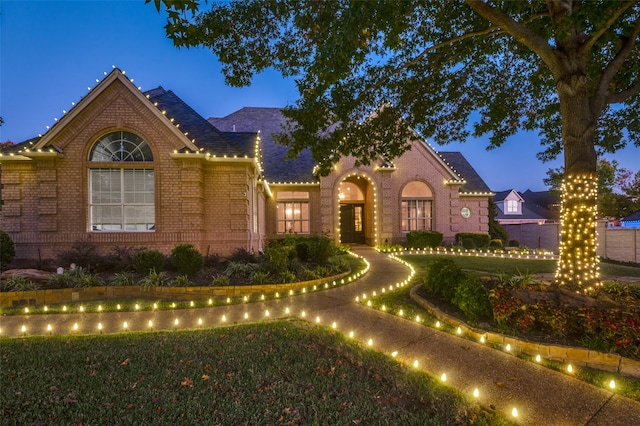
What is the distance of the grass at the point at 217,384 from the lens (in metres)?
3.01

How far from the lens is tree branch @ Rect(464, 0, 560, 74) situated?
235 inches

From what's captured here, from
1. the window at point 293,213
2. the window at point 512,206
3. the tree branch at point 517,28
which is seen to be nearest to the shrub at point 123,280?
the tree branch at point 517,28

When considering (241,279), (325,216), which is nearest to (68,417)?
(241,279)

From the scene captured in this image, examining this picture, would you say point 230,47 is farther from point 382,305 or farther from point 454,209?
point 454,209

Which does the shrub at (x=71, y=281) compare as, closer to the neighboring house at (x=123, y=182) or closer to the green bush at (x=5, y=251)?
the green bush at (x=5, y=251)

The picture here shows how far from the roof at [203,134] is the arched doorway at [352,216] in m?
10.5

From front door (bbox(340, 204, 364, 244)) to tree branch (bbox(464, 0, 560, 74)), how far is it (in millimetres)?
17073

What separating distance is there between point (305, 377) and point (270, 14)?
661 centimetres

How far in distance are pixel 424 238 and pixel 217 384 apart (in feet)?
57.7

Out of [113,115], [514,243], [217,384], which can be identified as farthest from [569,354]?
[514,243]

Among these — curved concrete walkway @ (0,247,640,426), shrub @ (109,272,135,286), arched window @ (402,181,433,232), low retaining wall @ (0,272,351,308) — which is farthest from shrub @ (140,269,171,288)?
arched window @ (402,181,433,232)

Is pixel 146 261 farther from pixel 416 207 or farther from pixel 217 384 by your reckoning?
pixel 416 207

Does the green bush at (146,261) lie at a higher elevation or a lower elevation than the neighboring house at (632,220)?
lower

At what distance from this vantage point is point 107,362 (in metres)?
4.10
